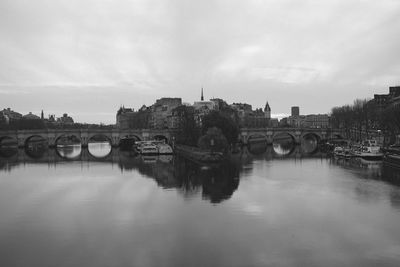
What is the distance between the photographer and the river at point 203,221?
1769 cm

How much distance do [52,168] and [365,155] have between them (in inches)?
1682

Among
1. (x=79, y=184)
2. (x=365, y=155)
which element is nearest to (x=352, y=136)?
(x=365, y=155)

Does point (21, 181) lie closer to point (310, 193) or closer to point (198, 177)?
point (198, 177)

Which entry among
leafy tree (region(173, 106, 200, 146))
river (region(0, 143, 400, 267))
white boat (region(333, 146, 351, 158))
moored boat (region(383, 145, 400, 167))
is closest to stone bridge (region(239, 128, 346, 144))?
leafy tree (region(173, 106, 200, 146))

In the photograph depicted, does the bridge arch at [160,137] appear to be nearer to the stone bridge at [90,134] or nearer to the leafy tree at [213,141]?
the stone bridge at [90,134]

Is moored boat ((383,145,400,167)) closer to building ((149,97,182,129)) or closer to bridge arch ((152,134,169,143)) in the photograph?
→ bridge arch ((152,134,169,143))

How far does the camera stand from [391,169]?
4753 centimetres

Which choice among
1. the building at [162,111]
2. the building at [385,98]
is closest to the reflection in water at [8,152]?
the building at [162,111]

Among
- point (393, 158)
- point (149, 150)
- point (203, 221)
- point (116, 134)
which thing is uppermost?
point (116, 134)

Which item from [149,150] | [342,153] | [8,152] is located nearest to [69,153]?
[8,152]

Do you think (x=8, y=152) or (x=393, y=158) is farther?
(x=8, y=152)

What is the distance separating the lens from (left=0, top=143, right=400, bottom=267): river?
17688 mm

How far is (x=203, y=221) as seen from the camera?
920 inches

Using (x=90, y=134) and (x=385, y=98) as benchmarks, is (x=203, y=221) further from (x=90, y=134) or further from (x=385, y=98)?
(x=385, y=98)
